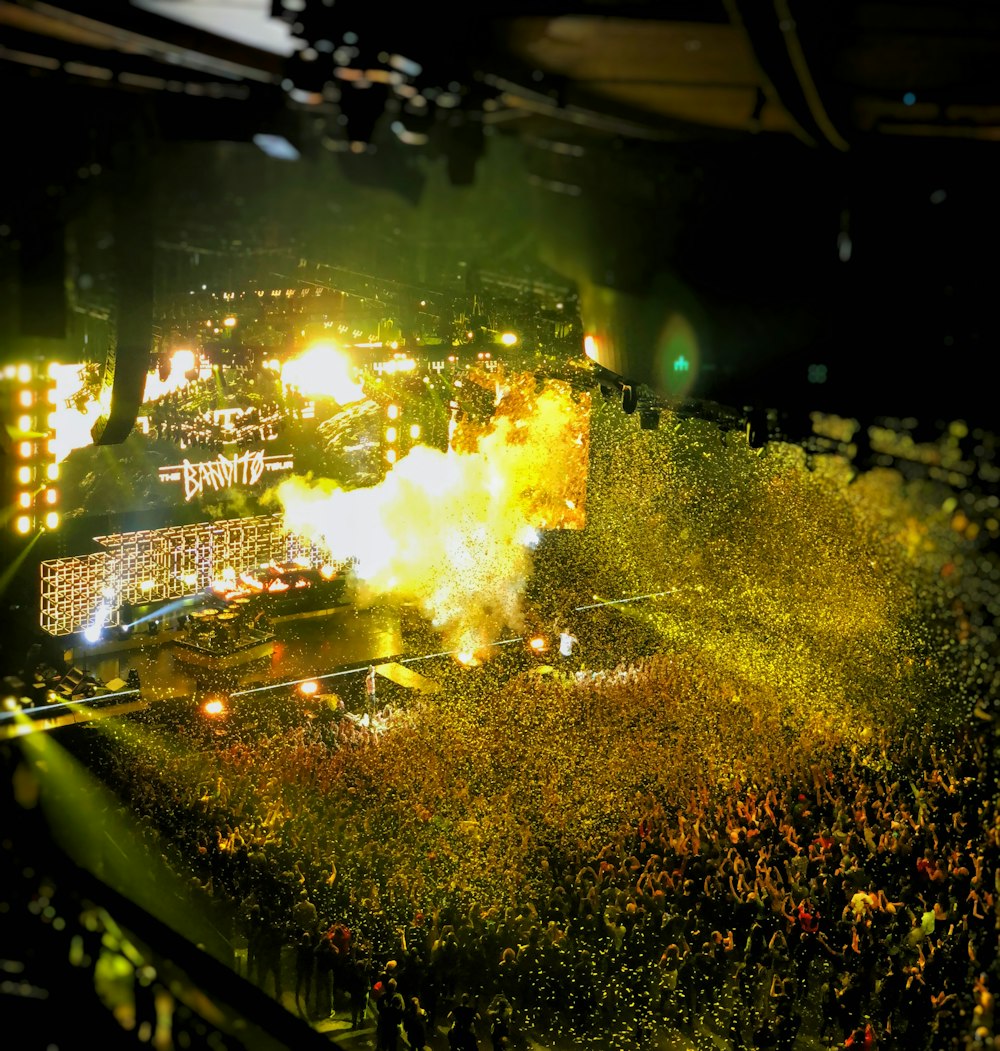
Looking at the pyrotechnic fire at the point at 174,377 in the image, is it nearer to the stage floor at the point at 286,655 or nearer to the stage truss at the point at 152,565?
the stage truss at the point at 152,565

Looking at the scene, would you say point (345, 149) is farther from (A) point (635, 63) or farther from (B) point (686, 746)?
(B) point (686, 746)

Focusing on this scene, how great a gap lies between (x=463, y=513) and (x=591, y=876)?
865 centimetres

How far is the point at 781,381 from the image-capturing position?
11.1 ft

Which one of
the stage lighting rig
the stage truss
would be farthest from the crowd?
the stage truss

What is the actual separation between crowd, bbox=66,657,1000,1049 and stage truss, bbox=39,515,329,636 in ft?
11.4

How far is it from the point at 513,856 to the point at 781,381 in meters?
4.47

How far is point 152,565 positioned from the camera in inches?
464

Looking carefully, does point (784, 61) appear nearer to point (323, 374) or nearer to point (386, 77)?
point (386, 77)

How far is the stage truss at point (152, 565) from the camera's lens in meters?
11.1

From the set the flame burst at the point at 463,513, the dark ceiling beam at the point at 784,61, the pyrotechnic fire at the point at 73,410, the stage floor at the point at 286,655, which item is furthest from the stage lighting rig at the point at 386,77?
the flame burst at the point at 463,513

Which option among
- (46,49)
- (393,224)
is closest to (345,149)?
(393,224)

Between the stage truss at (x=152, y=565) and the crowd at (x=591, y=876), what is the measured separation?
3.46 meters

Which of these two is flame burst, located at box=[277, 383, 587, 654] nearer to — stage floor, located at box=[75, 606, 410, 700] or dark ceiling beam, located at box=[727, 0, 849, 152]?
stage floor, located at box=[75, 606, 410, 700]

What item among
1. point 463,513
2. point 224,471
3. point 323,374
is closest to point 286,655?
point 224,471
